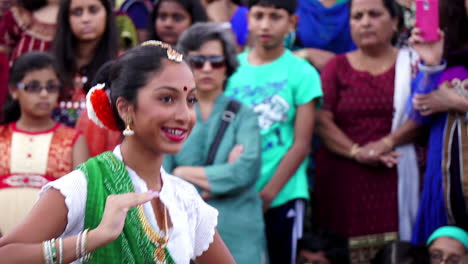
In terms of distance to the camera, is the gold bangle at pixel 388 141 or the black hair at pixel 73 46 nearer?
the gold bangle at pixel 388 141

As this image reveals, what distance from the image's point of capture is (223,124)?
5.18m

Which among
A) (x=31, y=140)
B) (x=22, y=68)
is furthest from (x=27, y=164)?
(x=22, y=68)

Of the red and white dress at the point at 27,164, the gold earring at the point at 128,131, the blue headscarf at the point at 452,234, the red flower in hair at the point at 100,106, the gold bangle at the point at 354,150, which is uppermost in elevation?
the red flower in hair at the point at 100,106

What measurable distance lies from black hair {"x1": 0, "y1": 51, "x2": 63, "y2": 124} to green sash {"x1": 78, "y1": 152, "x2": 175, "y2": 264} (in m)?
2.38

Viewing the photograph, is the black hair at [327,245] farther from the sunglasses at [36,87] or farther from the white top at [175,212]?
the white top at [175,212]

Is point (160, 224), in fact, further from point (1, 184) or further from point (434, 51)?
point (434, 51)

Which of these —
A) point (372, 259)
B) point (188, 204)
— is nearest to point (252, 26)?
point (372, 259)

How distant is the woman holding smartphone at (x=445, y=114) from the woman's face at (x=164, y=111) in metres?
2.41

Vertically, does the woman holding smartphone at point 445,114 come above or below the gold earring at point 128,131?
below

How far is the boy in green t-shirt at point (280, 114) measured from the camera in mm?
5469

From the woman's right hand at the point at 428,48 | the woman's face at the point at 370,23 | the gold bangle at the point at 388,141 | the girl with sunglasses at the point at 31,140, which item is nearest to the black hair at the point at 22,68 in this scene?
the girl with sunglasses at the point at 31,140

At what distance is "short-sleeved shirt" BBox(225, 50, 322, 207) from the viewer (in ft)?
18.0

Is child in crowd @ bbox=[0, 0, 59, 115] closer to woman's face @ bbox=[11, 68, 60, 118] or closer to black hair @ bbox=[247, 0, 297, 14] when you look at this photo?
woman's face @ bbox=[11, 68, 60, 118]

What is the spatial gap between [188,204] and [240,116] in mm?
1890
